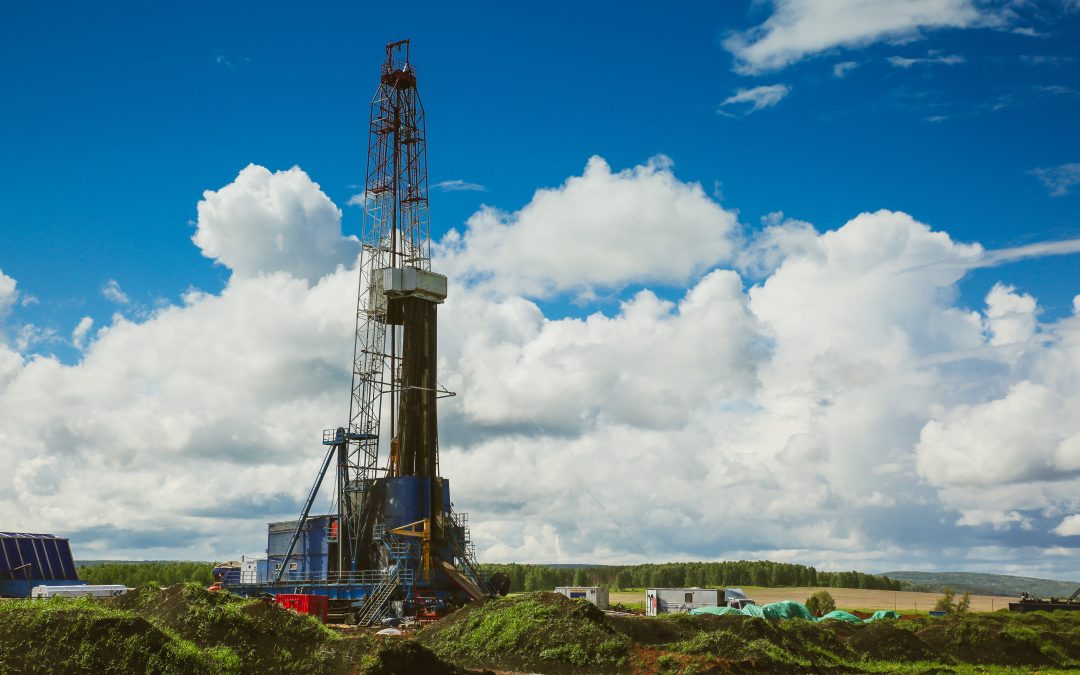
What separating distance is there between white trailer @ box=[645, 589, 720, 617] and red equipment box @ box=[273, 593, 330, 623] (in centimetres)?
1972

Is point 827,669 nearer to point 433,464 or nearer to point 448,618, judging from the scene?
point 448,618

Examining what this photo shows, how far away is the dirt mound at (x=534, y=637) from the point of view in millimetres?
28688

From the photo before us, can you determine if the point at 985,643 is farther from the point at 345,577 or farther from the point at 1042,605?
the point at 345,577

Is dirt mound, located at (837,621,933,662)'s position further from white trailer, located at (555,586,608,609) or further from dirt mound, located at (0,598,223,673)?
white trailer, located at (555,586,608,609)

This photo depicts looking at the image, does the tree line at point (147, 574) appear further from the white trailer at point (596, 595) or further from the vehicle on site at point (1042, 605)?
the vehicle on site at point (1042, 605)

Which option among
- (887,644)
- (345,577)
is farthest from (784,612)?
(345,577)

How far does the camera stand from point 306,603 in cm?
4097

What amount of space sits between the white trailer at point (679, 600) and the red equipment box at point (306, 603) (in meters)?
19.7

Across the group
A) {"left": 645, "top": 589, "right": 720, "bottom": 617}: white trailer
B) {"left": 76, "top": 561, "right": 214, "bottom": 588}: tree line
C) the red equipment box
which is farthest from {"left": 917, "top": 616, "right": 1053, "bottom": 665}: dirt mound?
{"left": 76, "top": 561, "right": 214, "bottom": 588}: tree line

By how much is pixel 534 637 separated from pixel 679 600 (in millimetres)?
26981

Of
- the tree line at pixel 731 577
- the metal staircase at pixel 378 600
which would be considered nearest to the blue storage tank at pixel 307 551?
the metal staircase at pixel 378 600

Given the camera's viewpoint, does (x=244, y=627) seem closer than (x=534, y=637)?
Yes

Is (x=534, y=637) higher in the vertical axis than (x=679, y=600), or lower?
higher

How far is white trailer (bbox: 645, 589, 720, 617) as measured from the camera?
5425 centimetres
